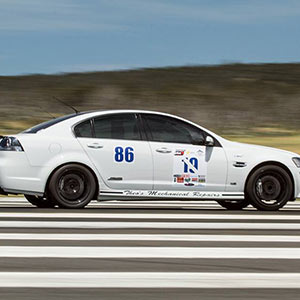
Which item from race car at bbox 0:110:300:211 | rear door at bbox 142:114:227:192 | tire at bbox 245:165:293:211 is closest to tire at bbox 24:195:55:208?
race car at bbox 0:110:300:211

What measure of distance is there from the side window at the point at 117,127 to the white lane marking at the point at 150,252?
446 cm

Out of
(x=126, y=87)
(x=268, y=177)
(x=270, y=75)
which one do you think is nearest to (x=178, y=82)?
(x=126, y=87)

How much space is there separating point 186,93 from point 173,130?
195 ft

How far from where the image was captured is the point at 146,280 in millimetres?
5789

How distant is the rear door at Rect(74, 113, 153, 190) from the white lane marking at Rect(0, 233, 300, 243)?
321 cm

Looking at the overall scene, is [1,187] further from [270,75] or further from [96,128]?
[270,75]

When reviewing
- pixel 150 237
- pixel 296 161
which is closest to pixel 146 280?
pixel 150 237

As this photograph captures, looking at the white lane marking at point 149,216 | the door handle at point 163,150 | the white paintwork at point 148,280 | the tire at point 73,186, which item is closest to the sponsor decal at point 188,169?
the door handle at point 163,150

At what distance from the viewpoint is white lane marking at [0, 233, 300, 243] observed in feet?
26.5

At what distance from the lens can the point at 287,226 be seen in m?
9.52

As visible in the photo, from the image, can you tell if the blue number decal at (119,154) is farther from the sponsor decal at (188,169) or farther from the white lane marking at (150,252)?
the white lane marking at (150,252)

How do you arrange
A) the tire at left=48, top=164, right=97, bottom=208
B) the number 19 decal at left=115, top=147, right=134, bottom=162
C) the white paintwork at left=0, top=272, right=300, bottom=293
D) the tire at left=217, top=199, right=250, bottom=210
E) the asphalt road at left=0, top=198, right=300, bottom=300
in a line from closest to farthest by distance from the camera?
1. the asphalt road at left=0, top=198, right=300, bottom=300
2. the white paintwork at left=0, top=272, right=300, bottom=293
3. the tire at left=48, top=164, right=97, bottom=208
4. the number 19 decal at left=115, top=147, right=134, bottom=162
5. the tire at left=217, top=199, right=250, bottom=210

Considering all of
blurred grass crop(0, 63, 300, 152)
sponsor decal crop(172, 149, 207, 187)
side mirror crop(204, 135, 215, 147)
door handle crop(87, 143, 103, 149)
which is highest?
blurred grass crop(0, 63, 300, 152)

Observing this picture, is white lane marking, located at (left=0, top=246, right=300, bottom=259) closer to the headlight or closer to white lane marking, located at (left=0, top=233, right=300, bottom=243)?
white lane marking, located at (left=0, top=233, right=300, bottom=243)
